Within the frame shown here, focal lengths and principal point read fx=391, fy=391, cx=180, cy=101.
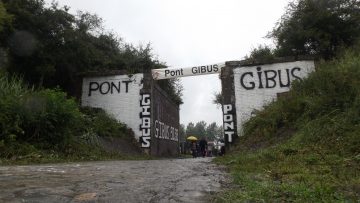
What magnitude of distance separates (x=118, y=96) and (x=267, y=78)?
7.34 metres

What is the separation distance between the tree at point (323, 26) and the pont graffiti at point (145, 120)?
7.36m

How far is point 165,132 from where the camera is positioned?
23.2 meters

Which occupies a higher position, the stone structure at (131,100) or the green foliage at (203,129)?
the green foliage at (203,129)

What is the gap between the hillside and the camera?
138 inches

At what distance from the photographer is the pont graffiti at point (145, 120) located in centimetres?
1880

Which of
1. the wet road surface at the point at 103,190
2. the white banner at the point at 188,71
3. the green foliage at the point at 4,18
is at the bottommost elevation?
the wet road surface at the point at 103,190

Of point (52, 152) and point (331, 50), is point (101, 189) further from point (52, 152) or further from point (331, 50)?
point (331, 50)

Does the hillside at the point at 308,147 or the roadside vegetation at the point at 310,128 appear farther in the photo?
the roadside vegetation at the point at 310,128

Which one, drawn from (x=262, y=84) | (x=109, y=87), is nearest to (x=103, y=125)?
(x=109, y=87)

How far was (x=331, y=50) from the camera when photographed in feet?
58.8

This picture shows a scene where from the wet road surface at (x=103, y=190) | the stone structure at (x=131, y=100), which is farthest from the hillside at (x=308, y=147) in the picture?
the stone structure at (x=131, y=100)

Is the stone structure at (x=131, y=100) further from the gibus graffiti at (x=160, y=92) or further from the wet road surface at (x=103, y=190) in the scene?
the wet road surface at (x=103, y=190)

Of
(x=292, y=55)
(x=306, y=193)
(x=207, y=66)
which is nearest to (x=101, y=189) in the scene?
(x=306, y=193)

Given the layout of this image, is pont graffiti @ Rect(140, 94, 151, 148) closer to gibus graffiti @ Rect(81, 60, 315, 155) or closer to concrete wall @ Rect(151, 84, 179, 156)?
gibus graffiti @ Rect(81, 60, 315, 155)
